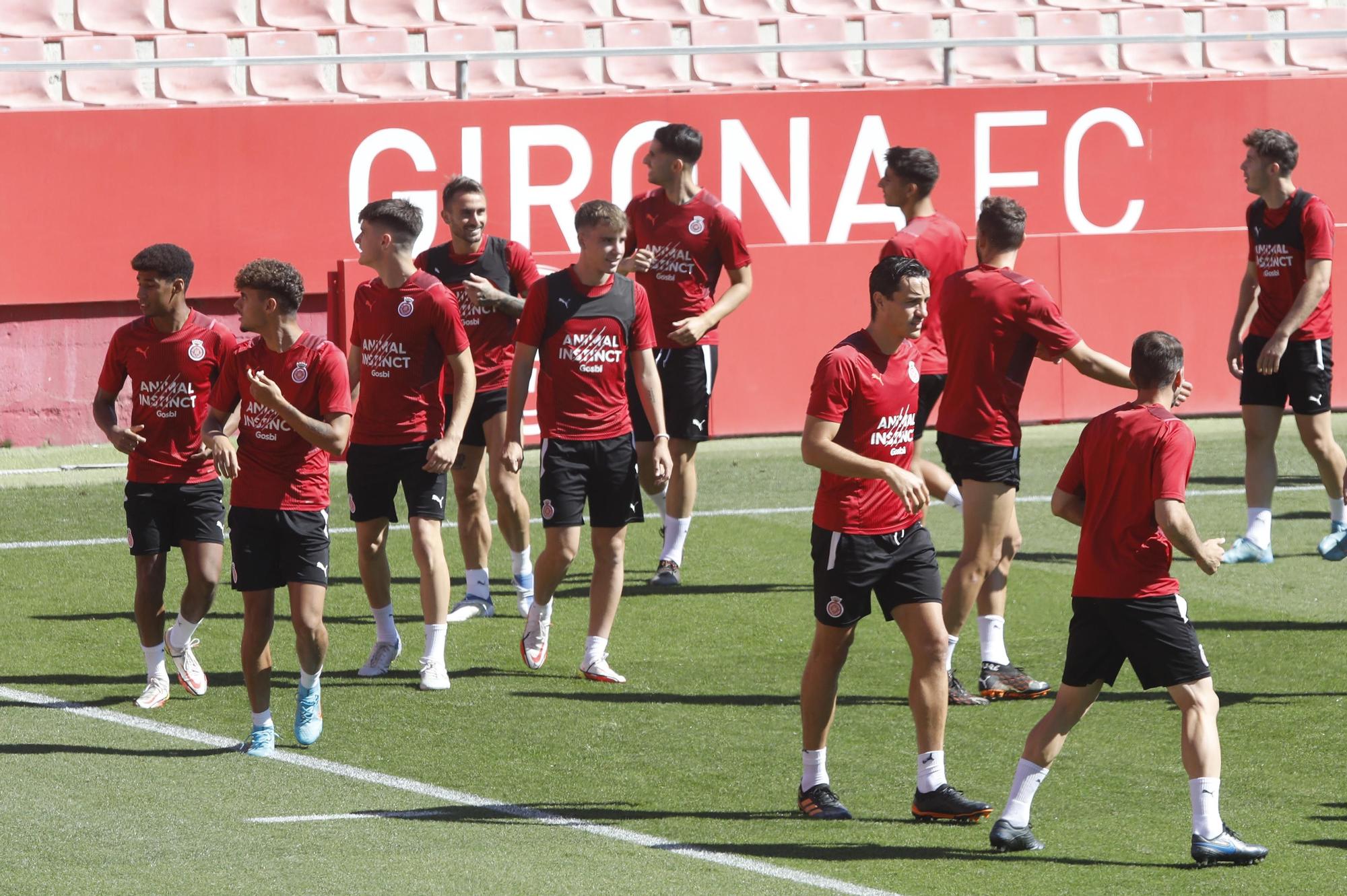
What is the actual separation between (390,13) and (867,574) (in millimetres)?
14646

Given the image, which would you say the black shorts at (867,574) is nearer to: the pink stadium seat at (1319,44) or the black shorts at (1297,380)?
the black shorts at (1297,380)

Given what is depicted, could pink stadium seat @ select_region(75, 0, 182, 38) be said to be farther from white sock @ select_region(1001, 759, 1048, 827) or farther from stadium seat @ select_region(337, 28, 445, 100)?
white sock @ select_region(1001, 759, 1048, 827)

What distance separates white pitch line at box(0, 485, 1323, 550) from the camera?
1260cm

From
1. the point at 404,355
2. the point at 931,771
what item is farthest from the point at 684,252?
the point at 931,771

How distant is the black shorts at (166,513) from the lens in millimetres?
8609

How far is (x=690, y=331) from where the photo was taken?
1049 cm

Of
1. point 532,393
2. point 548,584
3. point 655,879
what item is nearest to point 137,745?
point 548,584

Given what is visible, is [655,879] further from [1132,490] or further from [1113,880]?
[1132,490]

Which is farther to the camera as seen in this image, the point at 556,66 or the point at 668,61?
the point at 668,61

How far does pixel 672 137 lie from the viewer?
10.9 m

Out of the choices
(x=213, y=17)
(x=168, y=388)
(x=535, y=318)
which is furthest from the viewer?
(x=213, y=17)

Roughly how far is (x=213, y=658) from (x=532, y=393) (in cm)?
666

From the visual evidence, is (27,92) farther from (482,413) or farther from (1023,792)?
(1023,792)

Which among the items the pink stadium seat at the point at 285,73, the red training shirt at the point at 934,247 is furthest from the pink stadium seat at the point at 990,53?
the red training shirt at the point at 934,247
